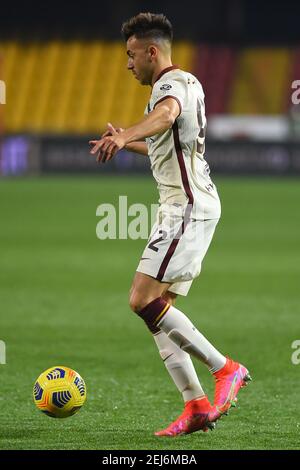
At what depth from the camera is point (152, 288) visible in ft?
19.7

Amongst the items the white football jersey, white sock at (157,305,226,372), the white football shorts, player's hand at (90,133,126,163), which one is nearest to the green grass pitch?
white sock at (157,305,226,372)

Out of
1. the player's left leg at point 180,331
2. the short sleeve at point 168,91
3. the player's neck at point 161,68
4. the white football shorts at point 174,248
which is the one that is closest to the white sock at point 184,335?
the player's left leg at point 180,331

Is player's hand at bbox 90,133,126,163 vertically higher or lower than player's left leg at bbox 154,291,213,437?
higher

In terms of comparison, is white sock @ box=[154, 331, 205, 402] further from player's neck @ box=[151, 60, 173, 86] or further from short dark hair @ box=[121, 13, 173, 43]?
short dark hair @ box=[121, 13, 173, 43]

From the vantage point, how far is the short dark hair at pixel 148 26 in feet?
19.7

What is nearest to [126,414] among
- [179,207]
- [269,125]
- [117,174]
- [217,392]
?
[217,392]

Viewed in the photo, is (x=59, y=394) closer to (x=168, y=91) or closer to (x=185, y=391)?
(x=185, y=391)

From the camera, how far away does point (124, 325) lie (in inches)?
408

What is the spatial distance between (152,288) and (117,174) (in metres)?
22.6

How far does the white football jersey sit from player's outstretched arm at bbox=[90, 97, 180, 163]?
0.22 meters

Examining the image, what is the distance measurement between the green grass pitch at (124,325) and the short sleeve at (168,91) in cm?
183

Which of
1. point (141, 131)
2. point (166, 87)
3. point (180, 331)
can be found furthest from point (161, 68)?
point (180, 331)

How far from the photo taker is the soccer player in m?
6.00

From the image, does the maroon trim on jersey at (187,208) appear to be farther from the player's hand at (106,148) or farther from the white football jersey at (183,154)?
the player's hand at (106,148)
